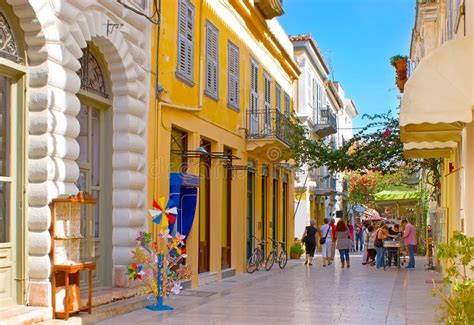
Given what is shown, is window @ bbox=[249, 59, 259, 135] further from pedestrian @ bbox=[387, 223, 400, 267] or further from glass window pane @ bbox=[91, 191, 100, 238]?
glass window pane @ bbox=[91, 191, 100, 238]

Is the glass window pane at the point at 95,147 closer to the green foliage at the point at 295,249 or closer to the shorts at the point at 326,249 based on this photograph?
the shorts at the point at 326,249

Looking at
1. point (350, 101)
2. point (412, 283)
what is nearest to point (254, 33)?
point (412, 283)

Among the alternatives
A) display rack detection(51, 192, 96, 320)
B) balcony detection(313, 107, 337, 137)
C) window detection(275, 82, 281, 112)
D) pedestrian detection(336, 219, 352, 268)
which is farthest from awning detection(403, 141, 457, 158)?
balcony detection(313, 107, 337, 137)

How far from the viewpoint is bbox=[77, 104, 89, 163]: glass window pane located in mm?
11711

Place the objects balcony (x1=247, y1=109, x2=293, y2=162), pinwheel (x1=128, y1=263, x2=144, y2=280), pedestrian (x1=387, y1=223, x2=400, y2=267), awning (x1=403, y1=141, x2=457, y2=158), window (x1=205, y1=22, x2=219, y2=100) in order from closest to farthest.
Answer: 1. pinwheel (x1=128, y1=263, x2=144, y2=280)
2. awning (x1=403, y1=141, x2=457, y2=158)
3. window (x1=205, y1=22, x2=219, y2=100)
4. balcony (x1=247, y1=109, x2=293, y2=162)
5. pedestrian (x1=387, y1=223, x2=400, y2=267)

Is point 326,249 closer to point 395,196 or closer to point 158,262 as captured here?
point 395,196

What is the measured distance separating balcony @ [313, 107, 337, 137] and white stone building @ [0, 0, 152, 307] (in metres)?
28.9

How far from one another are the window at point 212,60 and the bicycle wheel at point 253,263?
5.42 meters

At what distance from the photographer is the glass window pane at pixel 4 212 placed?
9.56 meters

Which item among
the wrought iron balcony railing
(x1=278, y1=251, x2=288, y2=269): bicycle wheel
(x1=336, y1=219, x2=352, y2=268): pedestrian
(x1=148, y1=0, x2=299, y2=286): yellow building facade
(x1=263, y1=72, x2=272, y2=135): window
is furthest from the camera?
(x1=336, y1=219, x2=352, y2=268): pedestrian

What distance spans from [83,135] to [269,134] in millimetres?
10515

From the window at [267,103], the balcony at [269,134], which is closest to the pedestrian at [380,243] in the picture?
the balcony at [269,134]

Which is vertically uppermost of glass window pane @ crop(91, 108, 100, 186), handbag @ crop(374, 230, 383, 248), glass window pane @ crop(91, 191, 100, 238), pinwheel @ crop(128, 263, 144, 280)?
glass window pane @ crop(91, 108, 100, 186)

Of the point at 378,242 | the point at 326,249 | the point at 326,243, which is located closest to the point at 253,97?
the point at 378,242
